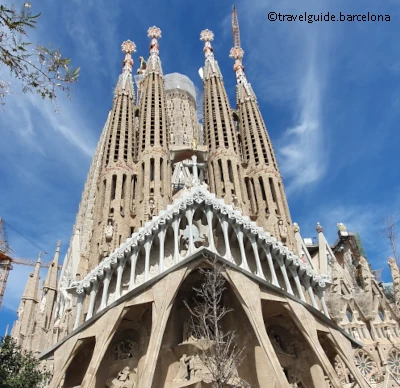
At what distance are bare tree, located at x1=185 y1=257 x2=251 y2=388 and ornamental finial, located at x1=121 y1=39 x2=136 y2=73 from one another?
69.3 ft

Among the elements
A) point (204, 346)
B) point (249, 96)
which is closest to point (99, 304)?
point (204, 346)

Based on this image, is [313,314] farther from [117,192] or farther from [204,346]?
[117,192]

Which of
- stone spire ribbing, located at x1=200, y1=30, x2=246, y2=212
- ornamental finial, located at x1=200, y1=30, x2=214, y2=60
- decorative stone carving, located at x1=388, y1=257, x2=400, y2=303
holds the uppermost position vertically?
ornamental finial, located at x1=200, y1=30, x2=214, y2=60

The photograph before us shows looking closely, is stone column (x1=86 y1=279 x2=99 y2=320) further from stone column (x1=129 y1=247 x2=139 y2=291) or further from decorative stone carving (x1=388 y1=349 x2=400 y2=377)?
decorative stone carving (x1=388 y1=349 x2=400 y2=377)

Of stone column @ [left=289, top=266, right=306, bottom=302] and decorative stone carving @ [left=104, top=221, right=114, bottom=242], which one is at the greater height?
decorative stone carving @ [left=104, top=221, right=114, bottom=242]

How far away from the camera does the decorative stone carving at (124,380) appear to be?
1567 cm

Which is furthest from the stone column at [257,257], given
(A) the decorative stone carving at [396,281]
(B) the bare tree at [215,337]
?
(A) the decorative stone carving at [396,281]

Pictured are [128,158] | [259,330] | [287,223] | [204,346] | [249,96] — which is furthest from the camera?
[249,96]

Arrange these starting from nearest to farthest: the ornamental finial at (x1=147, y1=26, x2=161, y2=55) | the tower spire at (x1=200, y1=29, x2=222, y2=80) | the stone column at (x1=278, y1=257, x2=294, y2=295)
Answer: the stone column at (x1=278, y1=257, x2=294, y2=295), the tower spire at (x1=200, y1=29, x2=222, y2=80), the ornamental finial at (x1=147, y1=26, x2=161, y2=55)

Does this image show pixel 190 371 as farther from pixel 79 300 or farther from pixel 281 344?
pixel 79 300

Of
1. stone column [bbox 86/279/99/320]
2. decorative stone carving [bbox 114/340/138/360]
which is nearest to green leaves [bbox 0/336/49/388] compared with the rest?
stone column [bbox 86/279/99/320]

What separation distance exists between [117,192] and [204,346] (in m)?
10.2

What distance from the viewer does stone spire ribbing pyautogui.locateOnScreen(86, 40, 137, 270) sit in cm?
2023

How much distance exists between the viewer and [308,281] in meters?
17.9
